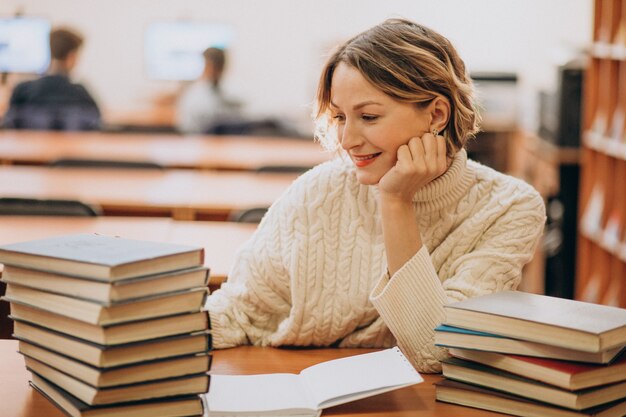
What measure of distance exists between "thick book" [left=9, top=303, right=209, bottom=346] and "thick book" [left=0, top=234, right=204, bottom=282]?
7 cm

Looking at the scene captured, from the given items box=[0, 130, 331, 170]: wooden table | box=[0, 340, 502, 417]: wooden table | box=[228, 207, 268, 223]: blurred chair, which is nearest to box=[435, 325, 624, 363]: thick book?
box=[0, 340, 502, 417]: wooden table

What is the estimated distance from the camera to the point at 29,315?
1.37m

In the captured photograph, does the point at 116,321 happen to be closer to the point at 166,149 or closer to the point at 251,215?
the point at 251,215

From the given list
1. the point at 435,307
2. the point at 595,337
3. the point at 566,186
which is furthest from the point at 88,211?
the point at 566,186

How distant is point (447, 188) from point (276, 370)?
459 millimetres

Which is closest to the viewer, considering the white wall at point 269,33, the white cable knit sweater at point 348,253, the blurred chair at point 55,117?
the white cable knit sweater at point 348,253

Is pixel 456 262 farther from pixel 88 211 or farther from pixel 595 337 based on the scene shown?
pixel 88 211

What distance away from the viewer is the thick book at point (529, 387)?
1319 millimetres

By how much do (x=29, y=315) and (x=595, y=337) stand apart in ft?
2.64

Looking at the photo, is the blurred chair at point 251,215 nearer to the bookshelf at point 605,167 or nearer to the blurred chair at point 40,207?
the blurred chair at point 40,207

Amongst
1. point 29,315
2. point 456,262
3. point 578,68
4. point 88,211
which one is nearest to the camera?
point 29,315

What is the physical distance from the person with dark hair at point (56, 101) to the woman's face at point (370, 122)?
501 centimetres

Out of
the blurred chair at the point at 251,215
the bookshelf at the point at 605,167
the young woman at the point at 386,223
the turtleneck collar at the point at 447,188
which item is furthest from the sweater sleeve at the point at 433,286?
the bookshelf at the point at 605,167

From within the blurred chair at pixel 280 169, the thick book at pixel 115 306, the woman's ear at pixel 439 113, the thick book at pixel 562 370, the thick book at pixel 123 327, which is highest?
the woman's ear at pixel 439 113
